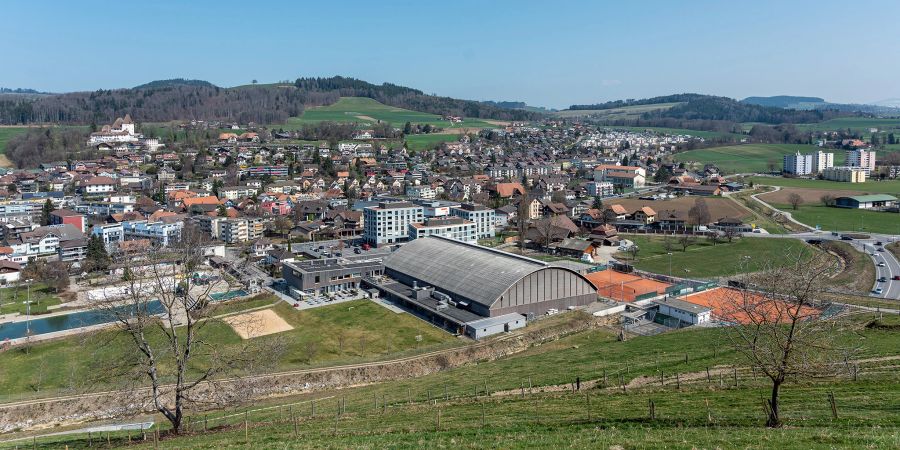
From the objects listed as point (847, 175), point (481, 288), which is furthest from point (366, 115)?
point (481, 288)

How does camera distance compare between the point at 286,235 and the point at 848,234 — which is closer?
the point at 848,234

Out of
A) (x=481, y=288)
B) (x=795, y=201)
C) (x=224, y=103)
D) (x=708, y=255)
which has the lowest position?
(x=708, y=255)

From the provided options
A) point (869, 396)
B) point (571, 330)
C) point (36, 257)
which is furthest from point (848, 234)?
point (36, 257)

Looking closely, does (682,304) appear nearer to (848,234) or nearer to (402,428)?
(402,428)

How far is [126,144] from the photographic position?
3789 inches

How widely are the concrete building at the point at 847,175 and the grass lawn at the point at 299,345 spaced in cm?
7847

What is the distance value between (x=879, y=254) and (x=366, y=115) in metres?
126

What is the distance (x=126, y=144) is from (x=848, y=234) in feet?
328

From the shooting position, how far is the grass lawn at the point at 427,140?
4318 inches

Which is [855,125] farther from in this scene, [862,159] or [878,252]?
[878,252]

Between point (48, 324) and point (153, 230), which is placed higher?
point (153, 230)

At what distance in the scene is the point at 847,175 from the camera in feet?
269

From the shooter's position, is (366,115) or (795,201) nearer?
(795,201)

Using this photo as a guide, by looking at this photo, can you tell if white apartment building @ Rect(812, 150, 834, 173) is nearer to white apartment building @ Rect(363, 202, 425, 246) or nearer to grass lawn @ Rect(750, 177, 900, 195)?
grass lawn @ Rect(750, 177, 900, 195)
